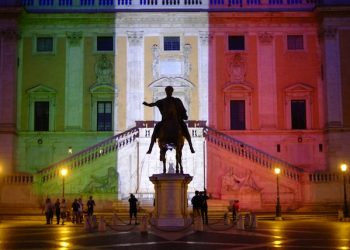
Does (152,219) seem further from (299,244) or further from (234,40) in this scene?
(234,40)

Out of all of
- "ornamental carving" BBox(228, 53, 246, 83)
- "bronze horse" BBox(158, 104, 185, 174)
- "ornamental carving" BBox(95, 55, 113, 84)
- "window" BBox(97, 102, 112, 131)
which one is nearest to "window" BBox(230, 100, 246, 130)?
"ornamental carving" BBox(228, 53, 246, 83)

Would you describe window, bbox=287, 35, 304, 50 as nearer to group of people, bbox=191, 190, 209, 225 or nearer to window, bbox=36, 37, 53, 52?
window, bbox=36, 37, 53, 52

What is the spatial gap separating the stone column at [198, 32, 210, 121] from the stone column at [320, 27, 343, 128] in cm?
843

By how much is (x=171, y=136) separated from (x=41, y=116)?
24400 millimetres

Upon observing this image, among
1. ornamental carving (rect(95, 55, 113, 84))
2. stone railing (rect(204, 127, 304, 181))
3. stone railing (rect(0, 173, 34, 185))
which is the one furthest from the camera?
ornamental carving (rect(95, 55, 113, 84))

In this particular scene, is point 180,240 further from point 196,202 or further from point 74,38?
point 74,38

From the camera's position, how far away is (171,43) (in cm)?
4466

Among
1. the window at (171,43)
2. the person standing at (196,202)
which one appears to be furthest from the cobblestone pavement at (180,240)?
the window at (171,43)

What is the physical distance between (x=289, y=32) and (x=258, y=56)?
2.88m

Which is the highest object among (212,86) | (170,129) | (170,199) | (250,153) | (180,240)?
(212,86)

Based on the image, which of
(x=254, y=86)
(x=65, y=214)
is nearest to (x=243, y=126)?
(x=254, y=86)

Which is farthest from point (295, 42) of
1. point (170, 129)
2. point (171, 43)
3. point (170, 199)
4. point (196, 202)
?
point (170, 199)

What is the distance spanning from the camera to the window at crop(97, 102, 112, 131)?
43.8 m

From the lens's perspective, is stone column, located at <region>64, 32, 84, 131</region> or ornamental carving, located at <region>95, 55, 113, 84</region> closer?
stone column, located at <region>64, 32, 84, 131</region>
